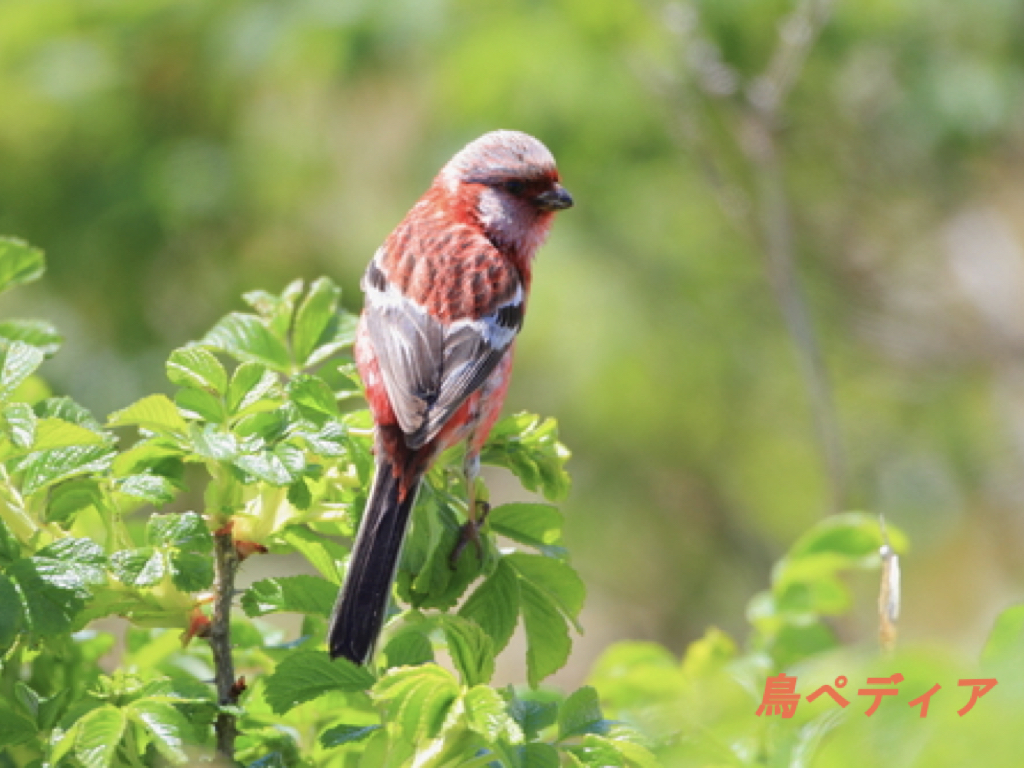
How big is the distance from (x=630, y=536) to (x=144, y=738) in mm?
7367

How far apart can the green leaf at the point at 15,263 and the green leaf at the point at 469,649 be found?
1.09 metres

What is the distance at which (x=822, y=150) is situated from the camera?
304 inches

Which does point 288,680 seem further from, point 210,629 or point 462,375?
point 462,375

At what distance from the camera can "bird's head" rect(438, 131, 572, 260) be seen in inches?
171

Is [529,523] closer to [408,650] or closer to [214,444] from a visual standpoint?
[408,650]

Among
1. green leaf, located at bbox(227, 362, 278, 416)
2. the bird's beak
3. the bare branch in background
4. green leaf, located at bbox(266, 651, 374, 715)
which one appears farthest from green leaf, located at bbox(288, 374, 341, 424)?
the bare branch in background

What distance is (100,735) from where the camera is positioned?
5.82 feet

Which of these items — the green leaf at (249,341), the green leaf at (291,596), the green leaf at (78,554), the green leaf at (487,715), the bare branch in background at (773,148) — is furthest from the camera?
the bare branch in background at (773,148)

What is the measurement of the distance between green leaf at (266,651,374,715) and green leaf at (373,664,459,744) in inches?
4.8

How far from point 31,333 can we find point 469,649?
1126mm

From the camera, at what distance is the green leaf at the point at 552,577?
7.36 feet

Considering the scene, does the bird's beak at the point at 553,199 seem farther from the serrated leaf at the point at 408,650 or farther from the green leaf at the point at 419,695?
the green leaf at the point at 419,695

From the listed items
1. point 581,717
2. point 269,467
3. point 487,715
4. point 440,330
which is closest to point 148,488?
point 269,467

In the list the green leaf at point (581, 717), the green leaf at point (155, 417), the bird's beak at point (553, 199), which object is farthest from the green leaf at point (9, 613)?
the bird's beak at point (553, 199)
